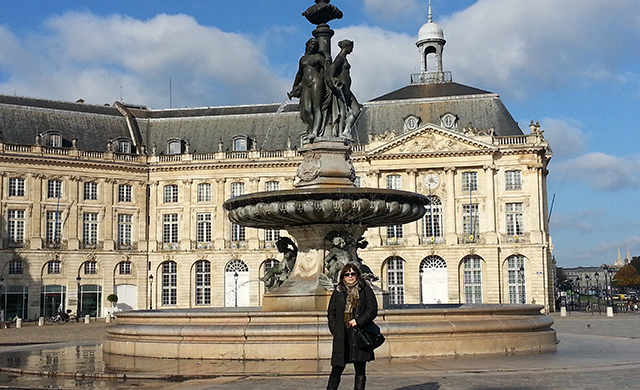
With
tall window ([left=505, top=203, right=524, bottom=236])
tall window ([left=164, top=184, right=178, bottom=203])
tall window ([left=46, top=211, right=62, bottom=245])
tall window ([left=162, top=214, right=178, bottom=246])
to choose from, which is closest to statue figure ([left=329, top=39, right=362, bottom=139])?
tall window ([left=505, top=203, right=524, bottom=236])

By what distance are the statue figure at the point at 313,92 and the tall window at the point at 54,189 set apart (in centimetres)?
4796

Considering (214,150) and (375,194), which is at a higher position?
(214,150)

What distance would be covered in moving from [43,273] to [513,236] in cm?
3449

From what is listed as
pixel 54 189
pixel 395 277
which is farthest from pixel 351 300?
pixel 54 189

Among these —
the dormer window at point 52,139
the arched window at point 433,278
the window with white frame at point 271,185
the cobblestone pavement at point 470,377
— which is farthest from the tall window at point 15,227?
the cobblestone pavement at point 470,377

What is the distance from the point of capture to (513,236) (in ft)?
204

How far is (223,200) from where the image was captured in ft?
212

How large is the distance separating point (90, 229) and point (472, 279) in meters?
29.0

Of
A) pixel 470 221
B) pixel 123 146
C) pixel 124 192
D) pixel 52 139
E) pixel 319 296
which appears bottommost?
pixel 319 296

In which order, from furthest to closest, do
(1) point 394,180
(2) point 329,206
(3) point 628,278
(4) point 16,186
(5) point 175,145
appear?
1. (3) point 628,278
2. (5) point 175,145
3. (1) point 394,180
4. (4) point 16,186
5. (2) point 329,206

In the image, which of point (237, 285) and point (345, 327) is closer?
point (345, 327)

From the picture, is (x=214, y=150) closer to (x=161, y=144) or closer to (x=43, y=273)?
(x=161, y=144)

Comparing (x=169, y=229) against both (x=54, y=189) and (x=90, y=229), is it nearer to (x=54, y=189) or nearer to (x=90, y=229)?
(x=90, y=229)

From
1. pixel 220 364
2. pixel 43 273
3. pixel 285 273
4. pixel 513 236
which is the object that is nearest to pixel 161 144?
pixel 43 273
